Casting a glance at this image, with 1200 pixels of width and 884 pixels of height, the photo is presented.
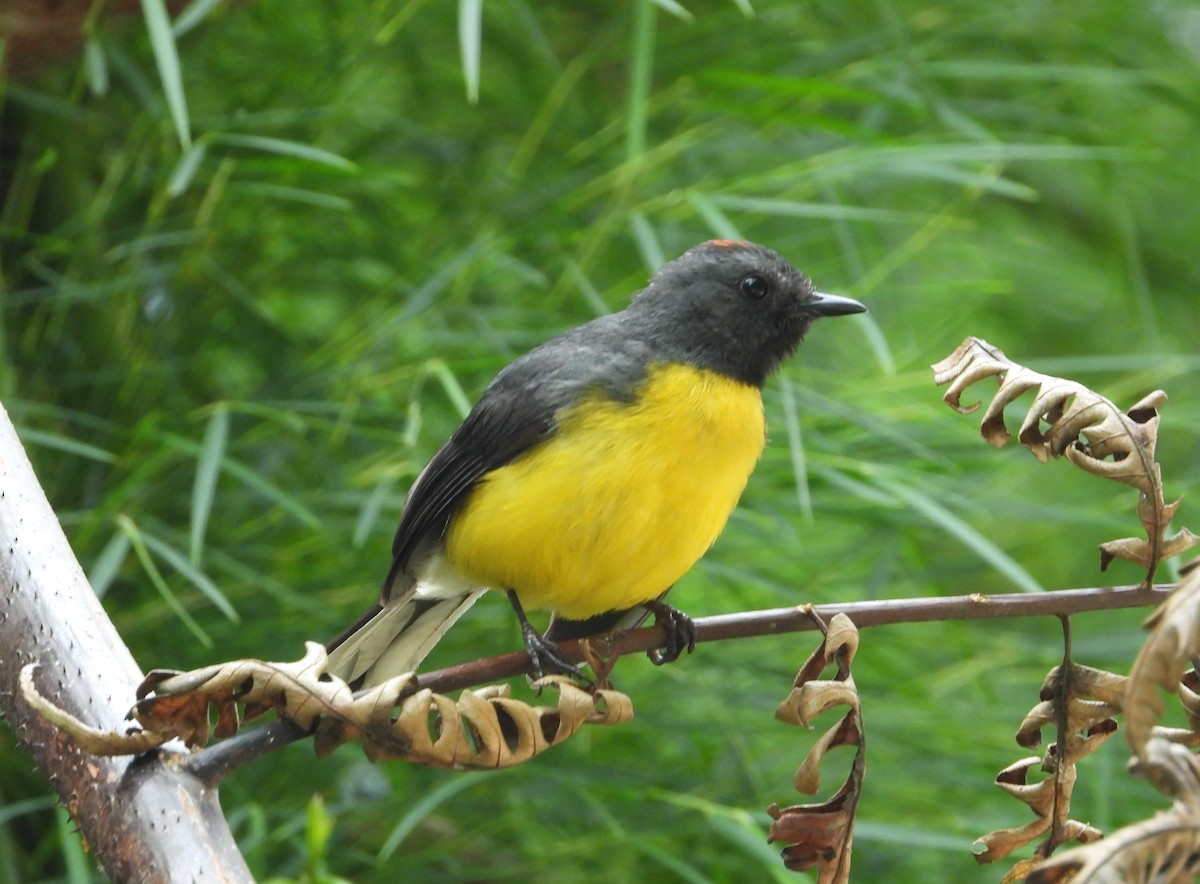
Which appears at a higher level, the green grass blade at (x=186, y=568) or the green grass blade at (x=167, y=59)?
the green grass blade at (x=167, y=59)

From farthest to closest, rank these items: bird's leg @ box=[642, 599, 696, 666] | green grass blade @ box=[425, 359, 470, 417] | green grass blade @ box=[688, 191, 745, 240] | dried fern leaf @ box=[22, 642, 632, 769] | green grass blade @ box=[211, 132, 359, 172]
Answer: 1. green grass blade @ box=[688, 191, 745, 240]
2. green grass blade @ box=[425, 359, 470, 417]
3. green grass blade @ box=[211, 132, 359, 172]
4. bird's leg @ box=[642, 599, 696, 666]
5. dried fern leaf @ box=[22, 642, 632, 769]

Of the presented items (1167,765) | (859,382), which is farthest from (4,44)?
(1167,765)

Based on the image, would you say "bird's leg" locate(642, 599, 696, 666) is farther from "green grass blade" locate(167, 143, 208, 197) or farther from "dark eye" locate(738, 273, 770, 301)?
"green grass blade" locate(167, 143, 208, 197)

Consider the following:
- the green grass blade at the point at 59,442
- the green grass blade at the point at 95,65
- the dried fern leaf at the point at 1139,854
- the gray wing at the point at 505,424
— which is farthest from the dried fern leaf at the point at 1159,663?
the green grass blade at the point at 95,65

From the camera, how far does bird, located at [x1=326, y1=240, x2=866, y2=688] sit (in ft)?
8.76

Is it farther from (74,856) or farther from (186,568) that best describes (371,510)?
(74,856)

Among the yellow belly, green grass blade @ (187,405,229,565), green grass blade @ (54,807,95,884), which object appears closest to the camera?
the yellow belly

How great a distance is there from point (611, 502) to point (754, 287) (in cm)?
75

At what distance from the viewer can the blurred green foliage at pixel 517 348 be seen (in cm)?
345

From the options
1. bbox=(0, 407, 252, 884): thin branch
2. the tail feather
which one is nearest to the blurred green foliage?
the tail feather

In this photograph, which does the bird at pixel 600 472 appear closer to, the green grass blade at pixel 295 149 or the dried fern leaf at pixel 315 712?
the green grass blade at pixel 295 149

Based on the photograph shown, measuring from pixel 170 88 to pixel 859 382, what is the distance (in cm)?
174

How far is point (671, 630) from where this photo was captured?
8.17 feet

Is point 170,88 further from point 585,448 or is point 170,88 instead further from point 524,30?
point 524,30
